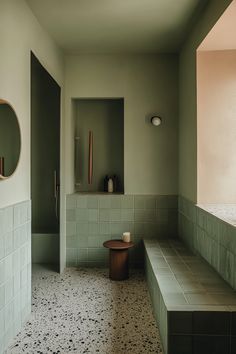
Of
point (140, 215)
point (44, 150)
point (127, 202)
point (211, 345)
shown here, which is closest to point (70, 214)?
point (127, 202)

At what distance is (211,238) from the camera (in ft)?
8.45

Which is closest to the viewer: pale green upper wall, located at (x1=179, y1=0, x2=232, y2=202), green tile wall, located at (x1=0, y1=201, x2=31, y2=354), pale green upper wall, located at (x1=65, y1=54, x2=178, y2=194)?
green tile wall, located at (x1=0, y1=201, x2=31, y2=354)

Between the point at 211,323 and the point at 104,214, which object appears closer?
the point at 211,323

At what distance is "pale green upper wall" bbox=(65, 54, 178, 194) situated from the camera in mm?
3875

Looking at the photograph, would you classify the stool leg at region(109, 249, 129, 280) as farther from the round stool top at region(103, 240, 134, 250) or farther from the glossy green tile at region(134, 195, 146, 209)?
the glossy green tile at region(134, 195, 146, 209)

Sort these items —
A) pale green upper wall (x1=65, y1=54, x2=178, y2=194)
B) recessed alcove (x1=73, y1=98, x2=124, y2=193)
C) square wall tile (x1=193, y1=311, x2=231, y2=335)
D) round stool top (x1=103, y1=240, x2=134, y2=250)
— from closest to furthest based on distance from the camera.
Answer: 1. square wall tile (x1=193, y1=311, x2=231, y2=335)
2. round stool top (x1=103, y1=240, x2=134, y2=250)
3. pale green upper wall (x1=65, y1=54, x2=178, y2=194)
4. recessed alcove (x1=73, y1=98, x2=124, y2=193)

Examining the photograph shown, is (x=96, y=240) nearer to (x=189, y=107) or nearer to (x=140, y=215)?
(x=140, y=215)

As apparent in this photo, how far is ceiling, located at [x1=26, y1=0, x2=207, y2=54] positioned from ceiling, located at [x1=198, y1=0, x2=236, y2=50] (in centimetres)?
28

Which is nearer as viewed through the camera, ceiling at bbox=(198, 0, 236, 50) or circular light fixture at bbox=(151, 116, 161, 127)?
ceiling at bbox=(198, 0, 236, 50)

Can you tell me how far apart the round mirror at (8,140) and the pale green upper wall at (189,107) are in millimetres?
1665

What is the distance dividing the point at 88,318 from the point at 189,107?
2244 millimetres

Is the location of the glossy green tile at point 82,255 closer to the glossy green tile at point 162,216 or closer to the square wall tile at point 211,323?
the glossy green tile at point 162,216

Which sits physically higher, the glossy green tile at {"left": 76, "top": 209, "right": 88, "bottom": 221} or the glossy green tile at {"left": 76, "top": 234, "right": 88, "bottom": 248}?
the glossy green tile at {"left": 76, "top": 209, "right": 88, "bottom": 221}

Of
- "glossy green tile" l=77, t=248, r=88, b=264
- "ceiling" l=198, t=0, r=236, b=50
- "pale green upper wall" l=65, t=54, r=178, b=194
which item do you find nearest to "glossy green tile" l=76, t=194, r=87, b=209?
"pale green upper wall" l=65, t=54, r=178, b=194
